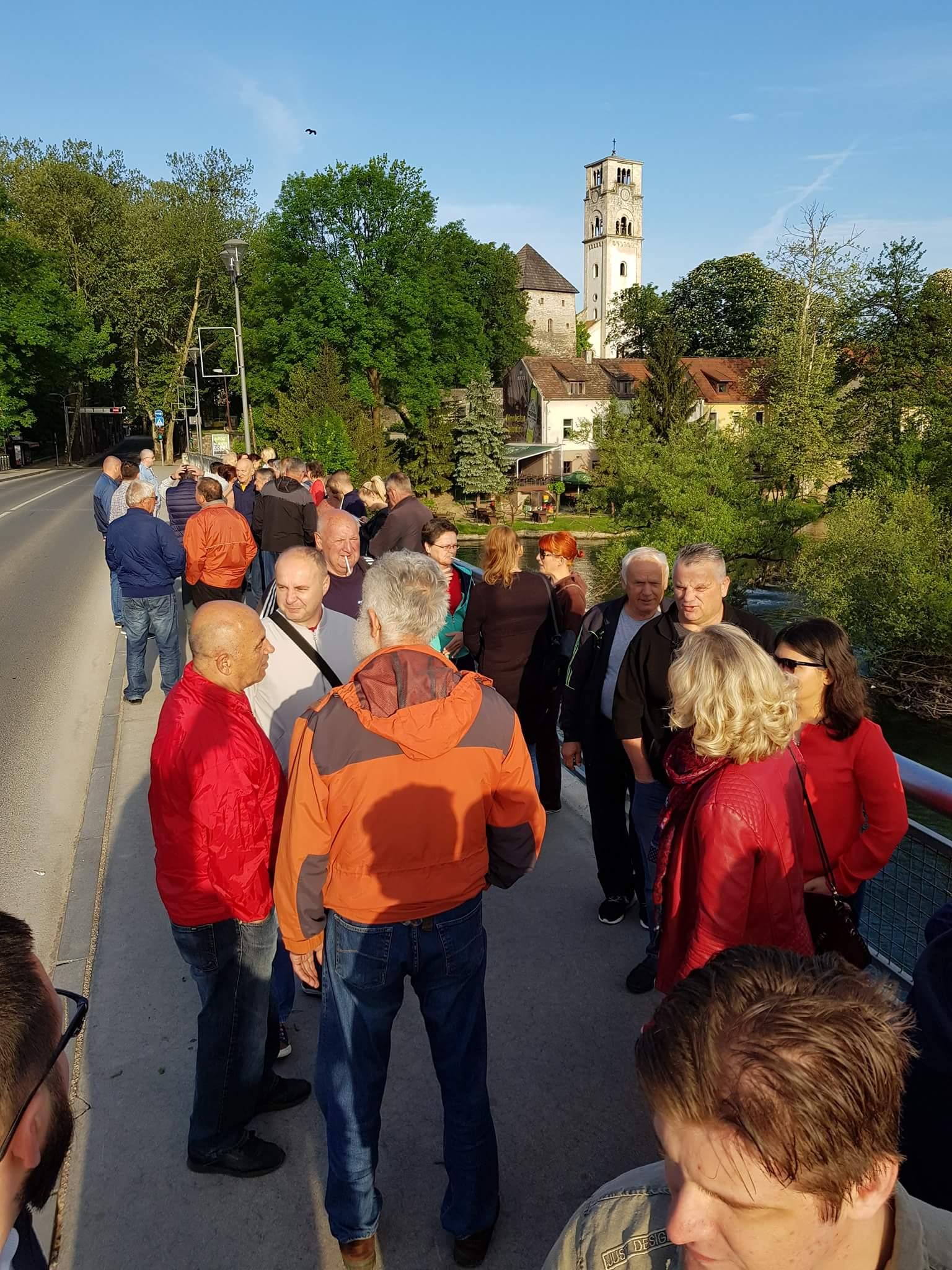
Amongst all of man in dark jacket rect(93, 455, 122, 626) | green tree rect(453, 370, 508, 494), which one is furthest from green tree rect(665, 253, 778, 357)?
man in dark jacket rect(93, 455, 122, 626)

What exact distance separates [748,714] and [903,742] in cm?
2329

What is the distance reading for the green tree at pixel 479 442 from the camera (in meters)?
53.7

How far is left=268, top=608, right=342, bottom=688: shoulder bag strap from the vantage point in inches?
136

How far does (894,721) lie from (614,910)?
2311 centimetres

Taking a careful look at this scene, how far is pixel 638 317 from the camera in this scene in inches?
3071

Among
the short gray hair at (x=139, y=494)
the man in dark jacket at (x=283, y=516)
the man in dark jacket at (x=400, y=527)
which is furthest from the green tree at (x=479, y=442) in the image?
the short gray hair at (x=139, y=494)

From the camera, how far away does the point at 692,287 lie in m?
76.1

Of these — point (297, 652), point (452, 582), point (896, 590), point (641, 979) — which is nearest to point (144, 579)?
point (452, 582)

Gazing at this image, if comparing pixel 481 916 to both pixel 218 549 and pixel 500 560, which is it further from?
pixel 218 549

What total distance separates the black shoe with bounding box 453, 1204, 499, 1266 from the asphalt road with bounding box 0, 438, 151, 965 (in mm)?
2350

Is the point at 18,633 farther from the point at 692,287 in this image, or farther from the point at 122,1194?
the point at 692,287

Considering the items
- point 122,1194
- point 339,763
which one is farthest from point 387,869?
point 122,1194

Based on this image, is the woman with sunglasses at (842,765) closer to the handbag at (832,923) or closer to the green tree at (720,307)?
the handbag at (832,923)

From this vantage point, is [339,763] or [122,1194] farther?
[122,1194]
